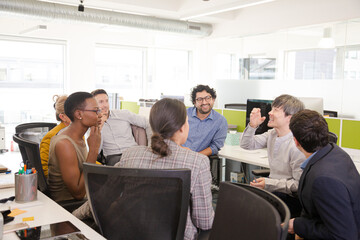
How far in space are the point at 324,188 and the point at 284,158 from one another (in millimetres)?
885

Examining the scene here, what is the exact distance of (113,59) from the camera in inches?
314

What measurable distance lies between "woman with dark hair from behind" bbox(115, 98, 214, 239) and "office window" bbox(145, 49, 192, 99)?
6.95 metres

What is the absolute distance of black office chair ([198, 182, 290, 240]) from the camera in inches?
35.1

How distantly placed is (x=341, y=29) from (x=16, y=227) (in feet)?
18.5

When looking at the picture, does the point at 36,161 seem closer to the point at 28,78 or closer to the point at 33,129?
the point at 33,129

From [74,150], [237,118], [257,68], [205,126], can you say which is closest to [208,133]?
[205,126]

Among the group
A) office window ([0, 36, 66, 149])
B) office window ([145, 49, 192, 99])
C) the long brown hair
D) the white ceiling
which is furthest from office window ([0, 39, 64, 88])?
the long brown hair

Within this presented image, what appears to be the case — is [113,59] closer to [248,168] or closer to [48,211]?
[248,168]

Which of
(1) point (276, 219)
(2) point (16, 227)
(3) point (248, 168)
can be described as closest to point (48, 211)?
(2) point (16, 227)

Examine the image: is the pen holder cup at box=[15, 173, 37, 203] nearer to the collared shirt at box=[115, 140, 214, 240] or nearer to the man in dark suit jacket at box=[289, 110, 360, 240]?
the collared shirt at box=[115, 140, 214, 240]

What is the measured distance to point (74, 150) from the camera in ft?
6.42

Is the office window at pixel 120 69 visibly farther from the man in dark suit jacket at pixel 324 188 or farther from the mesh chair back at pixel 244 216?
the mesh chair back at pixel 244 216

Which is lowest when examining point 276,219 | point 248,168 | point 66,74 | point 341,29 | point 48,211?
point 248,168

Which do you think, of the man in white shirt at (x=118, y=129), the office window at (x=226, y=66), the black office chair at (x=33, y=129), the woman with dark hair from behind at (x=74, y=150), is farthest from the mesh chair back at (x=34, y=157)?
the office window at (x=226, y=66)
